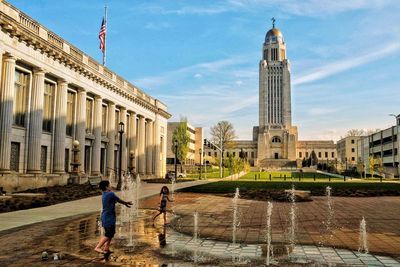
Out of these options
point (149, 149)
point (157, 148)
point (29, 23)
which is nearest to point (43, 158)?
point (29, 23)

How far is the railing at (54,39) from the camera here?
31312mm

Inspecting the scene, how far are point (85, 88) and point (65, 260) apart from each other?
3251 cm

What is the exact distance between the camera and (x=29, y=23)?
28.3 metres

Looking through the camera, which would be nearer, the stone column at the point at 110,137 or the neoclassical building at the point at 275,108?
the stone column at the point at 110,137

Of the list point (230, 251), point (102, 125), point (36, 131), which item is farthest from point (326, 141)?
point (230, 251)

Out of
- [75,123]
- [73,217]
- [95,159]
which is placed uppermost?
[75,123]

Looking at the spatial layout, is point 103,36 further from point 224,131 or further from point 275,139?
point 275,139

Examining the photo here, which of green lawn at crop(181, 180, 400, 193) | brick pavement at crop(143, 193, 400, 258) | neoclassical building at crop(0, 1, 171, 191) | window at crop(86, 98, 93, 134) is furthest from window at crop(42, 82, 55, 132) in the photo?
brick pavement at crop(143, 193, 400, 258)

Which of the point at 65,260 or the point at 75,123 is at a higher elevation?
the point at 75,123

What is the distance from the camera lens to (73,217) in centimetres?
1505

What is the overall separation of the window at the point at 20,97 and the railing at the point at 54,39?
3973mm

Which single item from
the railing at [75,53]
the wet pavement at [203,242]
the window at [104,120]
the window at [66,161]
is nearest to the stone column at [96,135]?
the window at [104,120]

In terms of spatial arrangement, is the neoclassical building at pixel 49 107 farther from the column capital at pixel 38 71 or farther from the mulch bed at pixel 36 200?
the mulch bed at pixel 36 200

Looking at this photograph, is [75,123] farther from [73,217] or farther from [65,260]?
[65,260]
